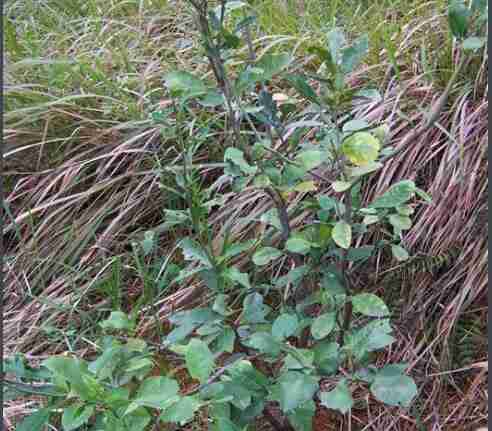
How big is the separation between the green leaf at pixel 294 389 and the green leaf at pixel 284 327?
58 mm

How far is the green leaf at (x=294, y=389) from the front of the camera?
0.83m

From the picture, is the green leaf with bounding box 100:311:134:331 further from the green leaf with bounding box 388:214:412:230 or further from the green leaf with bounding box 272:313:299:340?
the green leaf with bounding box 388:214:412:230

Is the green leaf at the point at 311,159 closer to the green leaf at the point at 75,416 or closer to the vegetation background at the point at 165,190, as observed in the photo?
the vegetation background at the point at 165,190

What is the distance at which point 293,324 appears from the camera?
90 centimetres

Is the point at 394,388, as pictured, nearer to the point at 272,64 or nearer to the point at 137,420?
the point at 137,420

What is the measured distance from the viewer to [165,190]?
1.60 meters

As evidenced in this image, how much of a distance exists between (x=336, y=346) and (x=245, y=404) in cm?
15

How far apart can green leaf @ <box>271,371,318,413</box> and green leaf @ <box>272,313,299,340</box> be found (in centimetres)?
6

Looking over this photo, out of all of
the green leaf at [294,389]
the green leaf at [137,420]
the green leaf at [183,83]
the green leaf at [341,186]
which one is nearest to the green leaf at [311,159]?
the green leaf at [341,186]

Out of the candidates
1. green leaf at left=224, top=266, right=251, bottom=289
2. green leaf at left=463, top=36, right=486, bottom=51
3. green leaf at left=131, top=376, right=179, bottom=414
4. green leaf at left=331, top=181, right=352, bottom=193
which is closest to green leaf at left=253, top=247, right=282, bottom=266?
green leaf at left=224, top=266, right=251, bottom=289

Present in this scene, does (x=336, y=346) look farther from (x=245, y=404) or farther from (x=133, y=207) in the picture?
(x=133, y=207)

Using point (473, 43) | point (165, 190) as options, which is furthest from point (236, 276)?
point (165, 190)

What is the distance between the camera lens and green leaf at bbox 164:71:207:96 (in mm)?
955

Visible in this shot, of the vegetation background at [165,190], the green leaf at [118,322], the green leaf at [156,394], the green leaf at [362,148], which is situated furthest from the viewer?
the vegetation background at [165,190]
